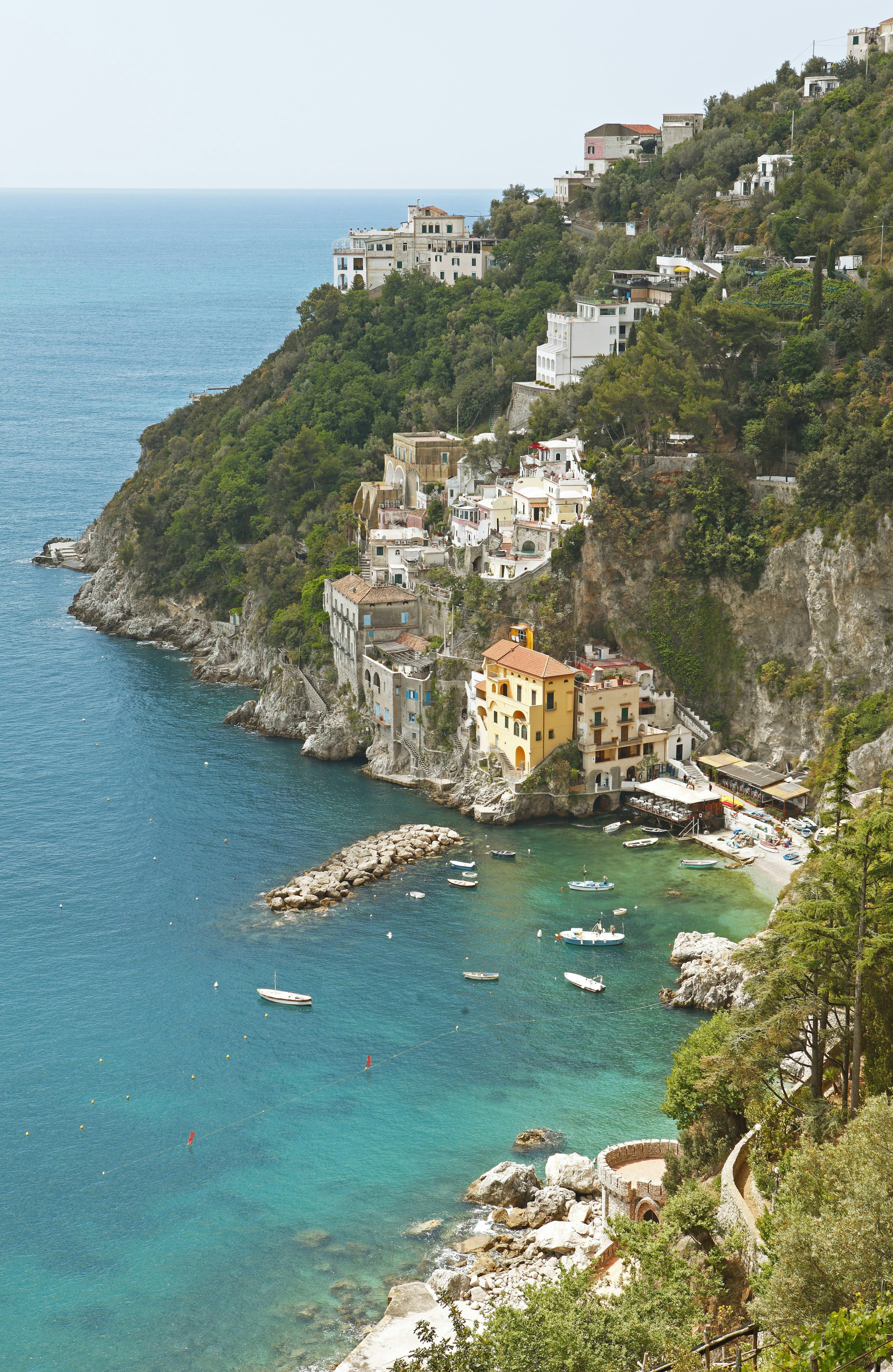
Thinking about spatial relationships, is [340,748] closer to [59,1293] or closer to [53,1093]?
[53,1093]

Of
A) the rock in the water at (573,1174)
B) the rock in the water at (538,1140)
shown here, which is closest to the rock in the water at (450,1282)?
the rock in the water at (573,1174)

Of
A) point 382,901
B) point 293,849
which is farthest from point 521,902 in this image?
point 293,849

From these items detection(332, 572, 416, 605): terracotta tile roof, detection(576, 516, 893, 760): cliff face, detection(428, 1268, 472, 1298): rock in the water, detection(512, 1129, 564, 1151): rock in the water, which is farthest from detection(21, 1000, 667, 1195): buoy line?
detection(332, 572, 416, 605): terracotta tile roof

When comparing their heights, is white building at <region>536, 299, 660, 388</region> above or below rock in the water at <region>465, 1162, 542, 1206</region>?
above

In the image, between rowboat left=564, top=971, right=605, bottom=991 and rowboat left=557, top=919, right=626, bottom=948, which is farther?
rowboat left=557, top=919, right=626, bottom=948

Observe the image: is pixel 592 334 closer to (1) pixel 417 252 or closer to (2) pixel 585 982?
(1) pixel 417 252

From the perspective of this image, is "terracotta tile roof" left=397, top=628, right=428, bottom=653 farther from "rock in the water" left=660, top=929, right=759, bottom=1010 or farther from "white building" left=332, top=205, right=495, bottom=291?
"white building" left=332, top=205, right=495, bottom=291

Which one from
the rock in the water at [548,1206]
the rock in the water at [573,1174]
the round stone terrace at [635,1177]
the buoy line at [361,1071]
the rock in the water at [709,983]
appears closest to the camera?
the round stone terrace at [635,1177]

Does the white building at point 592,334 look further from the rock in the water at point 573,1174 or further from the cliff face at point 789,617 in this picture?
the rock in the water at point 573,1174
